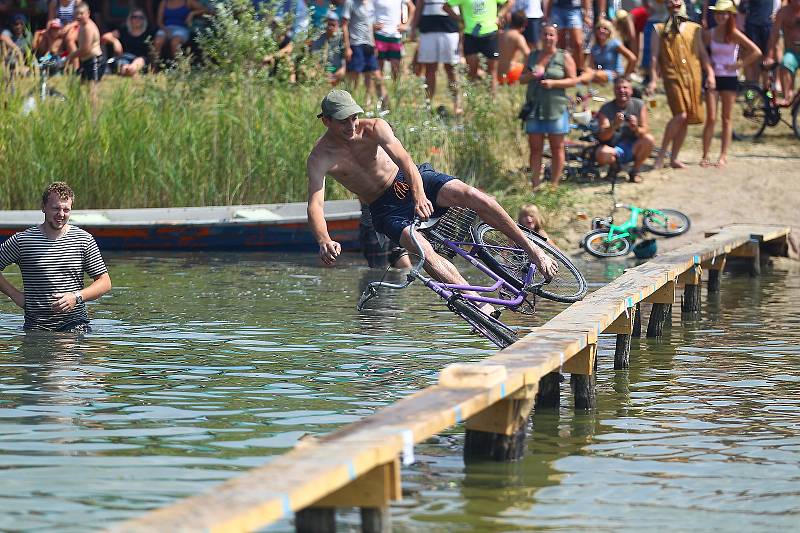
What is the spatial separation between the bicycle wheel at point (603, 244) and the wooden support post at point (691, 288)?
428cm

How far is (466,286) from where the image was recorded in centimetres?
1079

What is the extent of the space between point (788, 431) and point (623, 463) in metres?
1.40

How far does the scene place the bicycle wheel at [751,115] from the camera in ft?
77.3

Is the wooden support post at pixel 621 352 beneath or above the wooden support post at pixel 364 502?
beneath

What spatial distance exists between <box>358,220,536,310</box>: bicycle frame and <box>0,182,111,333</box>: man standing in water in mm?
2338

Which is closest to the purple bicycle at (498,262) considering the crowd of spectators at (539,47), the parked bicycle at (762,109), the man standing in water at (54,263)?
the man standing in water at (54,263)

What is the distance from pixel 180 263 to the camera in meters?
18.8

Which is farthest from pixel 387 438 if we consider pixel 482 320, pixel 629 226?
pixel 629 226

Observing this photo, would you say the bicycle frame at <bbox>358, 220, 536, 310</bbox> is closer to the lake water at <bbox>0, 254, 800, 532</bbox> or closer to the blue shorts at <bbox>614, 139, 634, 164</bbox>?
the lake water at <bbox>0, 254, 800, 532</bbox>

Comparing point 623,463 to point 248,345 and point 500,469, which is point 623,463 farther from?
point 248,345

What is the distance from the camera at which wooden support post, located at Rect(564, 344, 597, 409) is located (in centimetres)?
955

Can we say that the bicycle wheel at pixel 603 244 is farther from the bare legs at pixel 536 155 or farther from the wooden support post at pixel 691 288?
the wooden support post at pixel 691 288

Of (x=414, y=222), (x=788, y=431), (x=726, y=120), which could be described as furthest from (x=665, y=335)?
(x=726, y=120)

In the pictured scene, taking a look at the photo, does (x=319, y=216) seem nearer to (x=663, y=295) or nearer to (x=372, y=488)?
(x=663, y=295)
